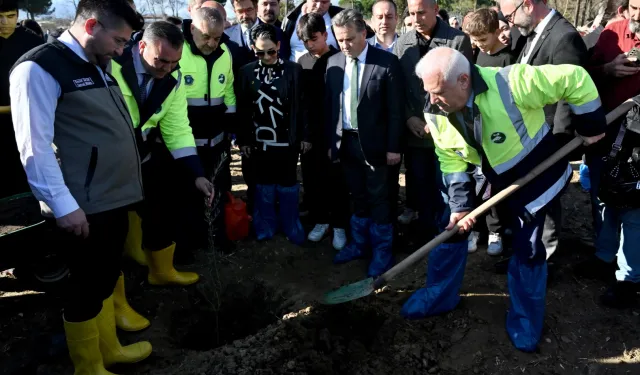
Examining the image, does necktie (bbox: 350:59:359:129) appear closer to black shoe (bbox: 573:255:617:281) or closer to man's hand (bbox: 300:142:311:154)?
man's hand (bbox: 300:142:311:154)

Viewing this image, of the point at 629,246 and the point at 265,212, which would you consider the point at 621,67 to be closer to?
the point at 629,246

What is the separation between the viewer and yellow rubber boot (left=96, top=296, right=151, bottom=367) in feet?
10.7

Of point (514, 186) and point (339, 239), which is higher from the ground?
point (514, 186)

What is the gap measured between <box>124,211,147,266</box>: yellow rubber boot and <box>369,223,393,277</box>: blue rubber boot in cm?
211

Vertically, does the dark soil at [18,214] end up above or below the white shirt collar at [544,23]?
below

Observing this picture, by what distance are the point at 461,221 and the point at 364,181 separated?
1360 mm

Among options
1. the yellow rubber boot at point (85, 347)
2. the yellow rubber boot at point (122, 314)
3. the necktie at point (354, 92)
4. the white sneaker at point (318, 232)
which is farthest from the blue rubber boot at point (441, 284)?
the yellow rubber boot at point (85, 347)

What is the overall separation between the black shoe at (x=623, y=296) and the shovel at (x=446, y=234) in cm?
126

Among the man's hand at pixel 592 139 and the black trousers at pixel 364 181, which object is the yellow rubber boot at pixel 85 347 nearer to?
the black trousers at pixel 364 181

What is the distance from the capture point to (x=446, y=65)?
2873 mm

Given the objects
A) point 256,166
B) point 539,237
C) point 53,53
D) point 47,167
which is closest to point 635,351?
point 539,237

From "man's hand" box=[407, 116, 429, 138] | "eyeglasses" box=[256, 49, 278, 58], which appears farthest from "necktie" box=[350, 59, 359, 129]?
"eyeglasses" box=[256, 49, 278, 58]

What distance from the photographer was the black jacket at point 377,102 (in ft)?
13.9

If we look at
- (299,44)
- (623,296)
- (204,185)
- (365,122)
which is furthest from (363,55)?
(623,296)
